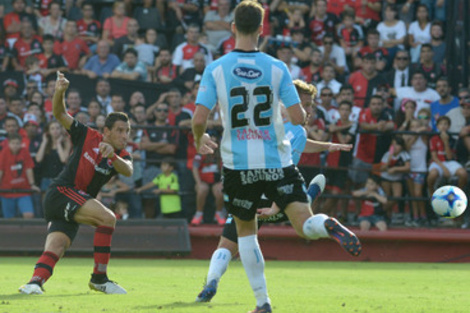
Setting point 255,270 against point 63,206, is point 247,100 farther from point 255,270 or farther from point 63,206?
point 63,206

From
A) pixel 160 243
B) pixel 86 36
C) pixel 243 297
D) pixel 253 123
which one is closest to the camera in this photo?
pixel 253 123

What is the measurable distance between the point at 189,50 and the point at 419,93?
4523mm

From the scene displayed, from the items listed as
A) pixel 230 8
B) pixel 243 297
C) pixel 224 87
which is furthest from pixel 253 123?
pixel 230 8

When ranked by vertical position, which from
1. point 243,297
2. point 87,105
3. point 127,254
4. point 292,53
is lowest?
point 127,254

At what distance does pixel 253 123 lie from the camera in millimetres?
→ 6195

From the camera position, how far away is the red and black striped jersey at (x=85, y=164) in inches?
340

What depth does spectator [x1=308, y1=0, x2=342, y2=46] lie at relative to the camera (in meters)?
18.1

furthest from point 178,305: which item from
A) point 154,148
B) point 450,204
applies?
point 154,148

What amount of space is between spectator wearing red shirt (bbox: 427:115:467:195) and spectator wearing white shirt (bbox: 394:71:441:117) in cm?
113

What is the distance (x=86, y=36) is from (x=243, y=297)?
Answer: 37.0ft

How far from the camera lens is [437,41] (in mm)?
17234

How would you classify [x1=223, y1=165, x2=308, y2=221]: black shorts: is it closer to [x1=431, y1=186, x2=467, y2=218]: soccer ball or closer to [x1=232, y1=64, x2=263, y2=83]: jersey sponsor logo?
[x1=232, y1=64, x2=263, y2=83]: jersey sponsor logo

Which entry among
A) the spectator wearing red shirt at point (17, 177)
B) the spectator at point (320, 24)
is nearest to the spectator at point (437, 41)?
the spectator at point (320, 24)

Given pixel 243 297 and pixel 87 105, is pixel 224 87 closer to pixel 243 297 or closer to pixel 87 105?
pixel 243 297
